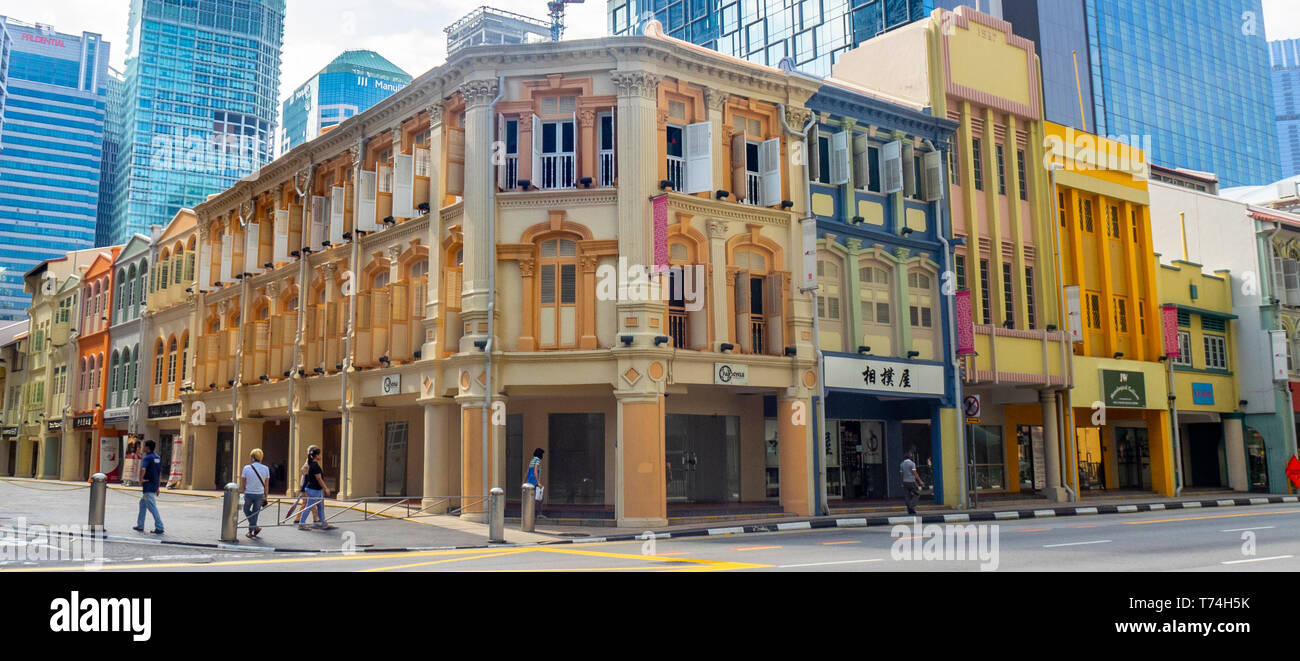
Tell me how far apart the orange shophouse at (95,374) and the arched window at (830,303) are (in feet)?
106

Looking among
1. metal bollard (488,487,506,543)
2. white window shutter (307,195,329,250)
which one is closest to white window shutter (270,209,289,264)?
white window shutter (307,195,329,250)

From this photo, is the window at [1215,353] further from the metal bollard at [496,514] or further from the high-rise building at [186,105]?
Answer: the high-rise building at [186,105]

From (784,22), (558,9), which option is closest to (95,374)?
(558,9)

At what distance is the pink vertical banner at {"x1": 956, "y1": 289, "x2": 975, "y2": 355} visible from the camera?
1105 inches

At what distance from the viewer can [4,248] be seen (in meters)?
165

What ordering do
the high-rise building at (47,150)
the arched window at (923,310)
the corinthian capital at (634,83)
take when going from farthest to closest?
the high-rise building at (47,150), the arched window at (923,310), the corinthian capital at (634,83)

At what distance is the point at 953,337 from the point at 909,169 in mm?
5024

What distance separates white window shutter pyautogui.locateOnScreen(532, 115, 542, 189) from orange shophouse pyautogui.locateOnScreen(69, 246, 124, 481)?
2921 cm

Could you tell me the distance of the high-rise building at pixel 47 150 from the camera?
16700cm

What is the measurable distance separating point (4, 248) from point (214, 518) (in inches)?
6850

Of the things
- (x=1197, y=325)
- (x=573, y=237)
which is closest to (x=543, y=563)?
(x=573, y=237)

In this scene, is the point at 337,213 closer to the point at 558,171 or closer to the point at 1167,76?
the point at 558,171

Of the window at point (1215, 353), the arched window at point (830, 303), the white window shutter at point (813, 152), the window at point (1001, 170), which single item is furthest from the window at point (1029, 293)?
the window at point (1215, 353)

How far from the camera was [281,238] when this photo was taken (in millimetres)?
32344
